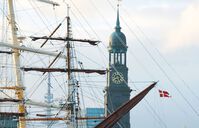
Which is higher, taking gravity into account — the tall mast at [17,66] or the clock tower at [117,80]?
the clock tower at [117,80]

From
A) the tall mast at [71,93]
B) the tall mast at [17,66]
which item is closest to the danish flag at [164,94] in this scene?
the tall mast at [71,93]

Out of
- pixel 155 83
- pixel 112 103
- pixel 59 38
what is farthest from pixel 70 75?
pixel 112 103

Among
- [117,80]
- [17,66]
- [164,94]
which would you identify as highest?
[117,80]

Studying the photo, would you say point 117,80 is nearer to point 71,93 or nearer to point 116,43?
point 116,43

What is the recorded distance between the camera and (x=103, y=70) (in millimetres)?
87688

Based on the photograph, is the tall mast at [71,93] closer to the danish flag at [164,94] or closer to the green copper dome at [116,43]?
the danish flag at [164,94]

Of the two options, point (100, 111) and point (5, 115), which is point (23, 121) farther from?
point (100, 111)

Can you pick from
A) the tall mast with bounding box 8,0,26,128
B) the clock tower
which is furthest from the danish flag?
the clock tower

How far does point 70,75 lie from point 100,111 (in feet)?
342

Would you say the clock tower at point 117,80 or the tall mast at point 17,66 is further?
the clock tower at point 117,80

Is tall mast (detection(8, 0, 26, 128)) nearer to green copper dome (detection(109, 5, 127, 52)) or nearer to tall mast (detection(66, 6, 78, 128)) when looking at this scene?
tall mast (detection(66, 6, 78, 128))

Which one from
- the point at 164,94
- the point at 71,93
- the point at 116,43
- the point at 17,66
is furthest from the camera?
the point at 116,43

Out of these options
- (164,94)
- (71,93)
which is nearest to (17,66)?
(71,93)

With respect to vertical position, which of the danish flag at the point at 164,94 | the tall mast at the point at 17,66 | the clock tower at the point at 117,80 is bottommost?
the danish flag at the point at 164,94
